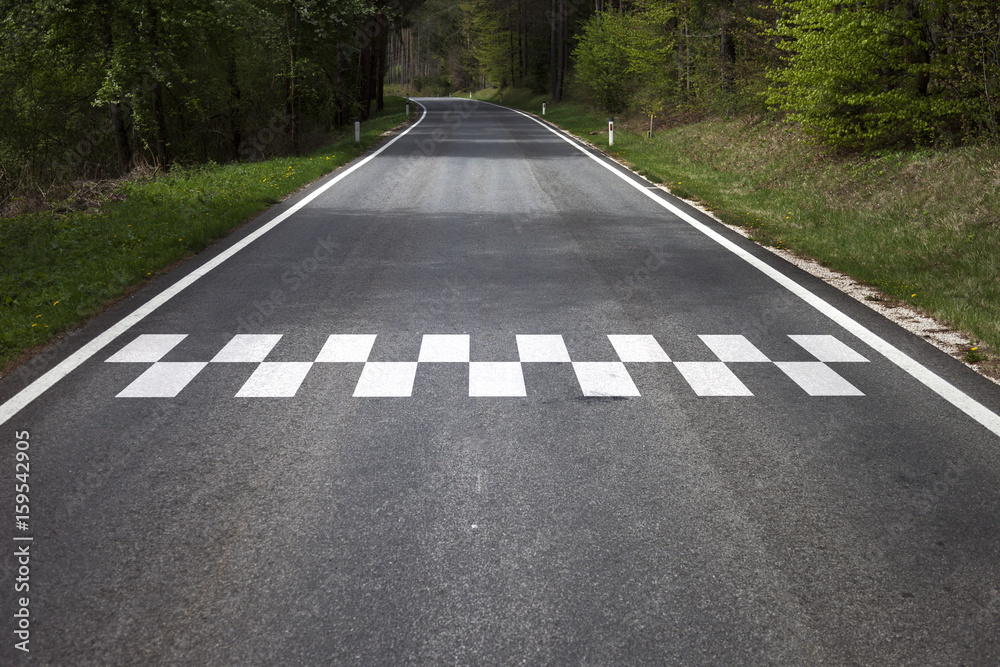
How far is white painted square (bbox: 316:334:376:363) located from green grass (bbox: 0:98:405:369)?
2.17 m

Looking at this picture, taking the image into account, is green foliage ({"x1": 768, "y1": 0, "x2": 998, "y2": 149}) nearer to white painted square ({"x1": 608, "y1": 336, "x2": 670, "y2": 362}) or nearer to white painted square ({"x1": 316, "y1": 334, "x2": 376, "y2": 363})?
white painted square ({"x1": 608, "y1": 336, "x2": 670, "y2": 362})

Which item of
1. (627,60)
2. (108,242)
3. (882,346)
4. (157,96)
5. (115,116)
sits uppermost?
(627,60)

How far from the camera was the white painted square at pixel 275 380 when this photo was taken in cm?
546

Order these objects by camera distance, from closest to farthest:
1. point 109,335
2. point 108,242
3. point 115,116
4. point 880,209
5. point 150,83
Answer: point 109,335, point 108,242, point 880,209, point 150,83, point 115,116

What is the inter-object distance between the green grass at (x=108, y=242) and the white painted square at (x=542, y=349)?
359 cm

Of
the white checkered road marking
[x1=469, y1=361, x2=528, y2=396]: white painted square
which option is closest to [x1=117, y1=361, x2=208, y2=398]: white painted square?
the white checkered road marking

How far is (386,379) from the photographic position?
18.8 ft

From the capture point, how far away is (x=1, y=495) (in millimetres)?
4020

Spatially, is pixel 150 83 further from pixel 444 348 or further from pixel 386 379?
pixel 386 379

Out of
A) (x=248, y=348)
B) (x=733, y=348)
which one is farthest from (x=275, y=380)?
(x=733, y=348)

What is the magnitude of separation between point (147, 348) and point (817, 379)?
15.4ft

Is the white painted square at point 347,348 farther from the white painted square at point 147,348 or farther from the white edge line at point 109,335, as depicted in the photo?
the white edge line at point 109,335

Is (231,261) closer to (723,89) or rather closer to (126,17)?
(126,17)

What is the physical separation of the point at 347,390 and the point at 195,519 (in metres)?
1.80
